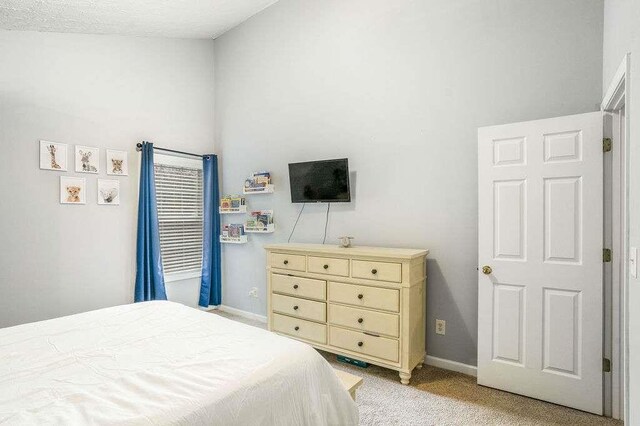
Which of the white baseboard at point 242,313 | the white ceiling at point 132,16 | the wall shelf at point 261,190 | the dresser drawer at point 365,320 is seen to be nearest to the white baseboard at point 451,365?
the dresser drawer at point 365,320

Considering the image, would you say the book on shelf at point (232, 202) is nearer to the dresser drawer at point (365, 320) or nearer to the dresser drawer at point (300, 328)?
the dresser drawer at point (300, 328)

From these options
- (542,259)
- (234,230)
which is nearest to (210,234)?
(234,230)

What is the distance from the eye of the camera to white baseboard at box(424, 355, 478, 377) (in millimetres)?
2732

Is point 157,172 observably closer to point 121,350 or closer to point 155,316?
Result: point 155,316

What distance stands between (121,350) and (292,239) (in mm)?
2428

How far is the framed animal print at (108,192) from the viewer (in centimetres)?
353

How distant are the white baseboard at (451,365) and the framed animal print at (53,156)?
12.7 ft

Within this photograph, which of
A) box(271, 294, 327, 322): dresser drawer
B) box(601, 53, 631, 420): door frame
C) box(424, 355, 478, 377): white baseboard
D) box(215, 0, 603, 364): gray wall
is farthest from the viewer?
box(271, 294, 327, 322): dresser drawer

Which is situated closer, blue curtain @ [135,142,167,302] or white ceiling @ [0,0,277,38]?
white ceiling @ [0,0,277,38]

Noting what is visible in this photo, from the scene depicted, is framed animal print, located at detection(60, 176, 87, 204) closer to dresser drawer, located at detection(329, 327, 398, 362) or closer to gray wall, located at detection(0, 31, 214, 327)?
gray wall, located at detection(0, 31, 214, 327)

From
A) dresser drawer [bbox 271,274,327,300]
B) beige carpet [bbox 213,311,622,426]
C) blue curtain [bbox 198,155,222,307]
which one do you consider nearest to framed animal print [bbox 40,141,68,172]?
blue curtain [bbox 198,155,222,307]

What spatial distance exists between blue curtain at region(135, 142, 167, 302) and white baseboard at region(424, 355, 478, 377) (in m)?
2.95

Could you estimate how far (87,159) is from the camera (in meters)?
3.40

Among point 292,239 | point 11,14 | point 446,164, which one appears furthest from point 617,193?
point 11,14
